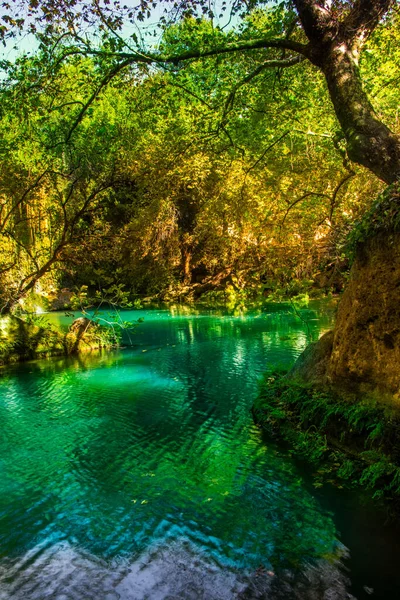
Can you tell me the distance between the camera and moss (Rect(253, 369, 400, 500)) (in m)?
5.12

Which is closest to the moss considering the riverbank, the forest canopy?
the forest canopy

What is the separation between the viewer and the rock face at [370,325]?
5695 mm

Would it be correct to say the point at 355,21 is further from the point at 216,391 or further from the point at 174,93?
the point at 216,391

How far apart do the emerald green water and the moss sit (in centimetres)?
38

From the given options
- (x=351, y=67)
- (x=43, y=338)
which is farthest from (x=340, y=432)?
(x=43, y=338)

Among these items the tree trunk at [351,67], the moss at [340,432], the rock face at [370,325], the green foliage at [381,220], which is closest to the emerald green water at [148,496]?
the moss at [340,432]

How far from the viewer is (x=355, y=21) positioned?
6.16 meters

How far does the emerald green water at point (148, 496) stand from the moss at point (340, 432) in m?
0.38

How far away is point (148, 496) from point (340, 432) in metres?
2.72

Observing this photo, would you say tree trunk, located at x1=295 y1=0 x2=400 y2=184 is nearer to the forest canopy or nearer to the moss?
the forest canopy

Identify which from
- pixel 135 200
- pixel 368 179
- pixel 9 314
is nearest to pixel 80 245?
pixel 135 200

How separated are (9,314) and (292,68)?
37.8 ft

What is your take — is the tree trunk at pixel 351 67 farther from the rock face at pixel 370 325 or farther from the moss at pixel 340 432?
the moss at pixel 340 432

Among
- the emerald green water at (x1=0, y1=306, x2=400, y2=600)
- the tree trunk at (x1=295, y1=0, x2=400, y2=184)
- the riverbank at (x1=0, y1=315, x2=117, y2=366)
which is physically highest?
the tree trunk at (x1=295, y1=0, x2=400, y2=184)
